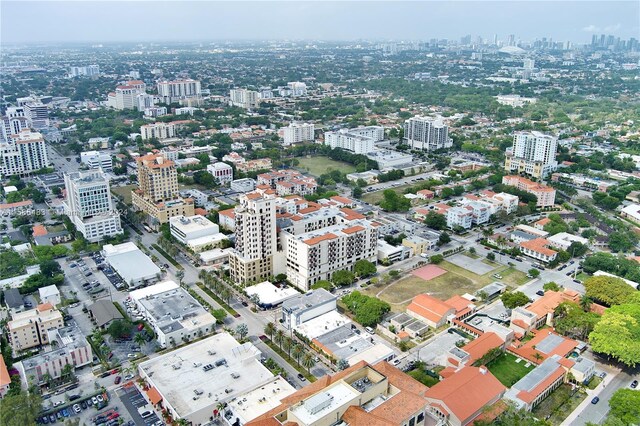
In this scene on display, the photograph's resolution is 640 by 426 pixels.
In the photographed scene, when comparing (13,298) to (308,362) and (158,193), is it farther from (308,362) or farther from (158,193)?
(308,362)

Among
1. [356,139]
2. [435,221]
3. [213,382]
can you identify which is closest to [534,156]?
[356,139]

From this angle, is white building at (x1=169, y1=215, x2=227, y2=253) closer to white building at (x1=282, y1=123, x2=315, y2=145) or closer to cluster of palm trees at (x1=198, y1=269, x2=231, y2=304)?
cluster of palm trees at (x1=198, y1=269, x2=231, y2=304)

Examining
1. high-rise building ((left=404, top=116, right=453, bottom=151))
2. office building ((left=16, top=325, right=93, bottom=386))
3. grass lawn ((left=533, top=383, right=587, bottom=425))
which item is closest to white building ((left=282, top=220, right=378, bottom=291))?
office building ((left=16, top=325, right=93, bottom=386))

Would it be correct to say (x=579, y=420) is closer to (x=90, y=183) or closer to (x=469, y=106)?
(x=90, y=183)

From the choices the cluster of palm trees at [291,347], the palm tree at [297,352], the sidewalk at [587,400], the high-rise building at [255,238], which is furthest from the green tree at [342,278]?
the sidewalk at [587,400]

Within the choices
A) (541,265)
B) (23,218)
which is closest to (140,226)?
(23,218)
